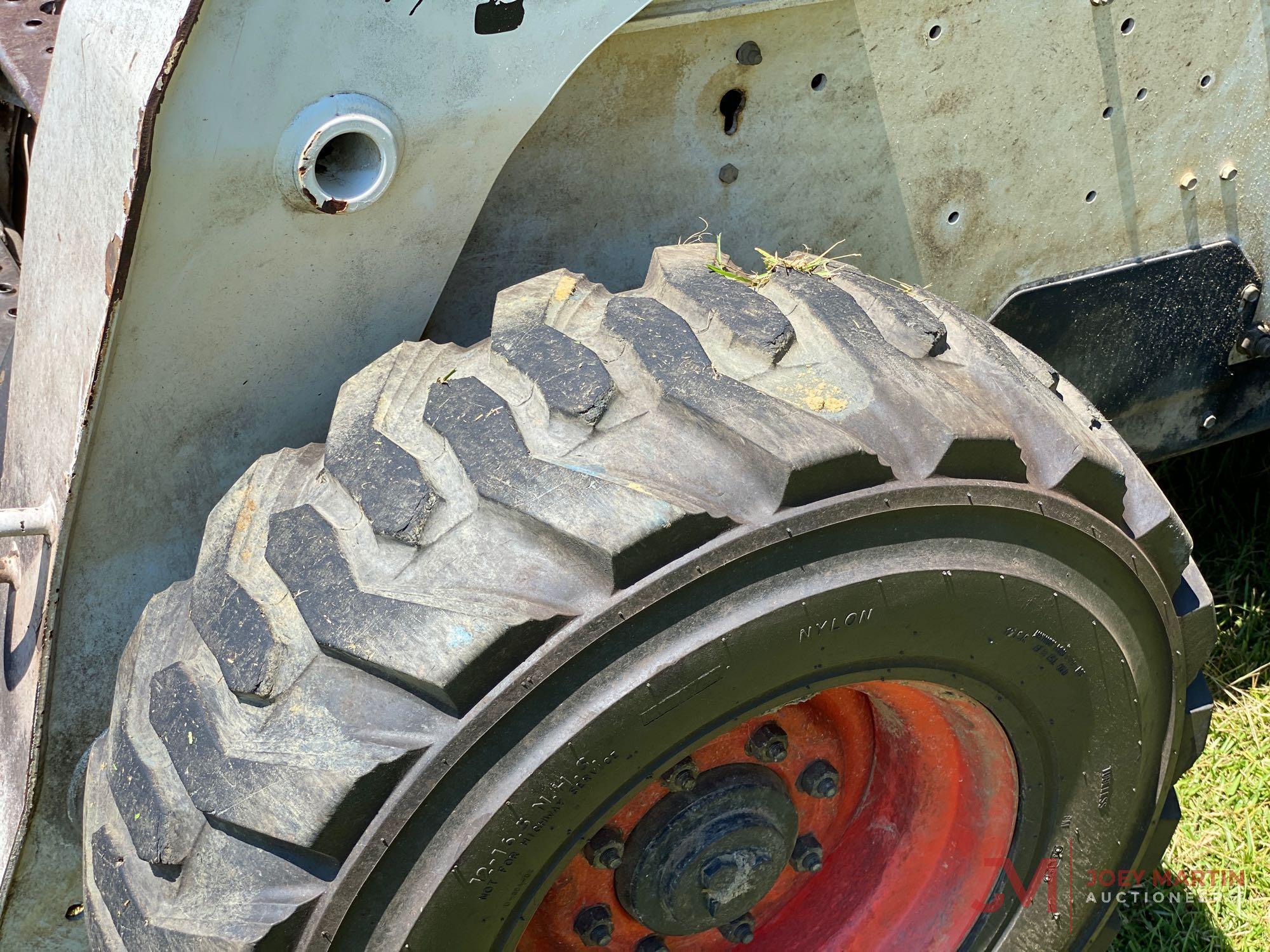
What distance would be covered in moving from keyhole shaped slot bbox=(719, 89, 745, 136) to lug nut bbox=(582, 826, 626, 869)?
0.91 metres

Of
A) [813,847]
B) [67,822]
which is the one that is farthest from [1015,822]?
[67,822]

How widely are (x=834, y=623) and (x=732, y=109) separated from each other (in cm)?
70

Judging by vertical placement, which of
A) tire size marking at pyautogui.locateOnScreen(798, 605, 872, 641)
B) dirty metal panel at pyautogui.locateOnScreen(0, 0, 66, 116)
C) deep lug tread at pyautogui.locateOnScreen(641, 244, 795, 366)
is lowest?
tire size marking at pyautogui.locateOnScreen(798, 605, 872, 641)

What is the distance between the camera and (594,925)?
5.49ft

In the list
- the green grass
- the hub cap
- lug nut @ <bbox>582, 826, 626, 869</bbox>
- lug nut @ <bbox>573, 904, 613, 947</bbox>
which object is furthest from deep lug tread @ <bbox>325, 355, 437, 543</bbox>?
the green grass

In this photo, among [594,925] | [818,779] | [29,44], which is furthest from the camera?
[29,44]

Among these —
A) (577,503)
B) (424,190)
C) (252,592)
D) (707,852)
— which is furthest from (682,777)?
(424,190)

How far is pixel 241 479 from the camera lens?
1.51 meters

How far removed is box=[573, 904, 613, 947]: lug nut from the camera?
167cm

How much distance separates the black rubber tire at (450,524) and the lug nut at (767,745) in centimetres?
Answer: 45

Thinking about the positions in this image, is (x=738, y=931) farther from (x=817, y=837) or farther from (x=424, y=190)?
(x=424, y=190)

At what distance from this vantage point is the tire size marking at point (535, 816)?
1.35 meters

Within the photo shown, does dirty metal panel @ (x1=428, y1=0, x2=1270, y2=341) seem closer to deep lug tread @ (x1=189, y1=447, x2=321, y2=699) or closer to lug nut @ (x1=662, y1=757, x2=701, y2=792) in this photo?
deep lug tread @ (x1=189, y1=447, x2=321, y2=699)

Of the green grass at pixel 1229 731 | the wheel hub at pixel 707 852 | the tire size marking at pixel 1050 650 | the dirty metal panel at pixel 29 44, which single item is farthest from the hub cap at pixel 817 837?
the dirty metal panel at pixel 29 44
